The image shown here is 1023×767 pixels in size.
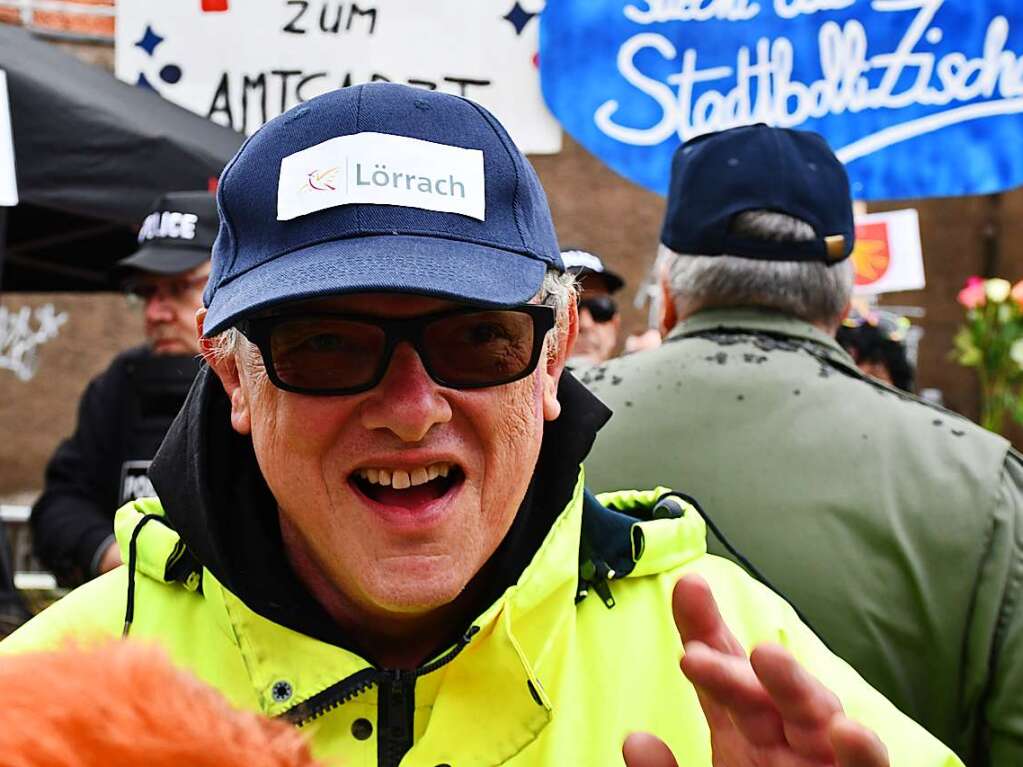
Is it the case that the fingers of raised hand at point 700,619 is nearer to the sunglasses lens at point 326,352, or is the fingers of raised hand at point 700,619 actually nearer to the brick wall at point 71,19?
the sunglasses lens at point 326,352

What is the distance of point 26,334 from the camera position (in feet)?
30.2

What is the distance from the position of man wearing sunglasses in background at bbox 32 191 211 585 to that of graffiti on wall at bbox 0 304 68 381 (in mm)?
5902

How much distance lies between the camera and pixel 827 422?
6.95ft

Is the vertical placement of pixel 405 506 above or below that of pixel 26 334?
above

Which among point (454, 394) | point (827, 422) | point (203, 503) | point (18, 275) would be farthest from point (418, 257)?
point (18, 275)

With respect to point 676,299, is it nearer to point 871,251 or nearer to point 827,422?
point 827,422

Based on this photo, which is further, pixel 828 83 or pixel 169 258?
pixel 828 83

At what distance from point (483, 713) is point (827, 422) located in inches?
39.4

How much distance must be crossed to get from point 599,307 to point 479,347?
351 centimetres

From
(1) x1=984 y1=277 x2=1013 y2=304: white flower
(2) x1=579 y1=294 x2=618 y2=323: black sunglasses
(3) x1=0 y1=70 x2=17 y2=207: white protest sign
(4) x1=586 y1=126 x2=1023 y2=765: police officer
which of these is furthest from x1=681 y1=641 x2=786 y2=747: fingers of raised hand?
(1) x1=984 y1=277 x2=1013 y2=304: white flower

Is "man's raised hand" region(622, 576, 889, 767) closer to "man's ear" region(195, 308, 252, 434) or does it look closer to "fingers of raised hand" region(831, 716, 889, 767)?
"fingers of raised hand" region(831, 716, 889, 767)

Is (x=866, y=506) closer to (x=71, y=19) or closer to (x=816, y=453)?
(x=816, y=453)

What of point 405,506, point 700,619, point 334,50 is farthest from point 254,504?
point 334,50

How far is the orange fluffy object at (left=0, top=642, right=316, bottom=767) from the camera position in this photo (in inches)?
28.7
